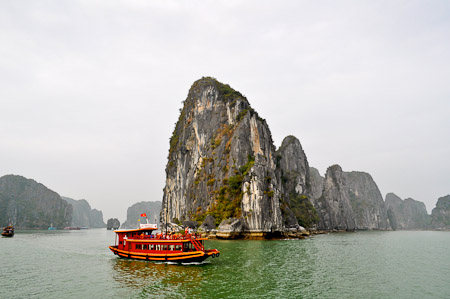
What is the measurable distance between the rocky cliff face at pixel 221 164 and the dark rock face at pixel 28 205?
12243cm

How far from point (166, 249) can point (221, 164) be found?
157ft

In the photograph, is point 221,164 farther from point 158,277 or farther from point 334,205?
point 334,205

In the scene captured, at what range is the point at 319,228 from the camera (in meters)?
114

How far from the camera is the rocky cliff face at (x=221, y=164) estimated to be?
209 feet

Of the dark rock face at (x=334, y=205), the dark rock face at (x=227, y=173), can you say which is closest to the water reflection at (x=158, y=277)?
the dark rock face at (x=227, y=173)

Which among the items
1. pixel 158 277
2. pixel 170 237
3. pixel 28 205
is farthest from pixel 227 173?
pixel 28 205

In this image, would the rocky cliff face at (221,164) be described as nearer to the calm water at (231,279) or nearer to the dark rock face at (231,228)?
the dark rock face at (231,228)

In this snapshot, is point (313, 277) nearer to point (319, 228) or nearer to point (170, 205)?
point (170, 205)

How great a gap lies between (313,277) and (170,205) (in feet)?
253

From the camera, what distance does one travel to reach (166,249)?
30203mm

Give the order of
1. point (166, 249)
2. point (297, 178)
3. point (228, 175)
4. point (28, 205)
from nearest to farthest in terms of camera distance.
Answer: point (166, 249)
point (228, 175)
point (297, 178)
point (28, 205)

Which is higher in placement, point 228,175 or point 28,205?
point 228,175

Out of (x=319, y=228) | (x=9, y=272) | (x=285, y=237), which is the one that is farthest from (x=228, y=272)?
(x=319, y=228)

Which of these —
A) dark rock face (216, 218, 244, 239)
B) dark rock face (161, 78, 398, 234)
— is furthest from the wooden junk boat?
dark rock face (161, 78, 398, 234)
